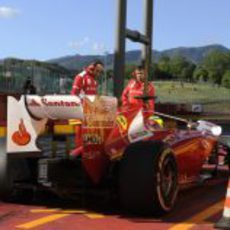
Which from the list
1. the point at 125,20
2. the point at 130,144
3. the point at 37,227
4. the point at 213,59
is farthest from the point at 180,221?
the point at 213,59

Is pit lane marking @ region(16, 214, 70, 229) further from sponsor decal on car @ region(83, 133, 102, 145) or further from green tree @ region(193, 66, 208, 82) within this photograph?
green tree @ region(193, 66, 208, 82)

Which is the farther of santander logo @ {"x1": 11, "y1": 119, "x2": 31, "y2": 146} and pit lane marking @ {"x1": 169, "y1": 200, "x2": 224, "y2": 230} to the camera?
santander logo @ {"x1": 11, "y1": 119, "x2": 31, "y2": 146}

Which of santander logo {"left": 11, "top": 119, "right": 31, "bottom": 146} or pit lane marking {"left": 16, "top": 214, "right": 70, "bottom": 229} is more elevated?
santander logo {"left": 11, "top": 119, "right": 31, "bottom": 146}

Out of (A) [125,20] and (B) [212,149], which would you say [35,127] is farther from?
(A) [125,20]

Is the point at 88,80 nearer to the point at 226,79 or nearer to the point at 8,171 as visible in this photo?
the point at 8,171

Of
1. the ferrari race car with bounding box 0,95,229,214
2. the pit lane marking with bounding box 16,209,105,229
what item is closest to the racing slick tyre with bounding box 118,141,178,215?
the ferrari race car with bounding box 0,95,229,214

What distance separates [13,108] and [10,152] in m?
0.54

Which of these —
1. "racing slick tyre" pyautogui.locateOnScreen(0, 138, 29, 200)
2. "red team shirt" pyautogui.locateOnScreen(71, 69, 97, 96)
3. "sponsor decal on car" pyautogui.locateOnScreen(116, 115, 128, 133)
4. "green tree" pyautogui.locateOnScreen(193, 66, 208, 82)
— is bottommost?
"racing slick tyre" pyautogui.locateOnScreen(0, 138, 29, 200)

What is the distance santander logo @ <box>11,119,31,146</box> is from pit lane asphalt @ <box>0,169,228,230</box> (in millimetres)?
782

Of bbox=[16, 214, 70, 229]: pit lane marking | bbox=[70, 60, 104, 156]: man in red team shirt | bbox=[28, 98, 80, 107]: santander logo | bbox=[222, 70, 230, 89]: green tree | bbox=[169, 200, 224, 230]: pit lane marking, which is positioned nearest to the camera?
bbox=[16, 214, 70, 229]: pit lane marking

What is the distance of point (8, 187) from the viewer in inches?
357

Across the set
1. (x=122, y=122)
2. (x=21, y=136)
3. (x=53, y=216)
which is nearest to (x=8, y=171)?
(x=21, y=136)

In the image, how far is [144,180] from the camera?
26.3 feet

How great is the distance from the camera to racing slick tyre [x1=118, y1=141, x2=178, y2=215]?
26.3 feet
